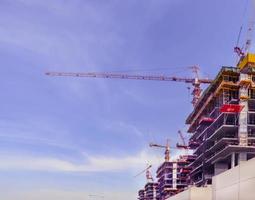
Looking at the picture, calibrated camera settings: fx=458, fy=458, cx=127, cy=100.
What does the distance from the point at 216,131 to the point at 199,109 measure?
36.7 metres

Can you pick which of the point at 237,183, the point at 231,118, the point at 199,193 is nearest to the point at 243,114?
the point at 231,118

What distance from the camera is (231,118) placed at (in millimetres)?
143250

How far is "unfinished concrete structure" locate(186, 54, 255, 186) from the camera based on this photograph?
462ft

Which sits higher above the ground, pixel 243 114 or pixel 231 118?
pixel 243 114

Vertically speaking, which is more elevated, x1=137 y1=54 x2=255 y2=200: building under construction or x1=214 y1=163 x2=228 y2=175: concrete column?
x1=137 y1=54 x2=255 y2=200: building under construction

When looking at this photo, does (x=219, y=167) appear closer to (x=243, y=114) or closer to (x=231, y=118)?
(x=231, y=118)

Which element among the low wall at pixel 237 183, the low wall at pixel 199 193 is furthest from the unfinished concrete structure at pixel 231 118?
the low wall at pixel 237 183

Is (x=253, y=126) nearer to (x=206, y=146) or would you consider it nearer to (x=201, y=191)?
(x=206, y=146)

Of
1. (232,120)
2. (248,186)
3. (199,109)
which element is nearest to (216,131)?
(232,120)

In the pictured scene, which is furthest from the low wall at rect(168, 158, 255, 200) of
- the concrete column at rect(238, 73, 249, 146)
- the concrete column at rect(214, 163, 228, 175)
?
the concrete column at rect(214, 163, 228, 175)

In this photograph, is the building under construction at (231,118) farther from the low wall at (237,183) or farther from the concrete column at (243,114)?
the low wall at (237,183)

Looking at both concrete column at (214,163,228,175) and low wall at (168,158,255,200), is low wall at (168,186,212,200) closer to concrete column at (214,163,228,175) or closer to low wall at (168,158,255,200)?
low wall at (168,158,255,200)

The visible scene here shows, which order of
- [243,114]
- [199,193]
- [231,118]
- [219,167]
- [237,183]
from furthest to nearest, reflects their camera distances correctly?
[219,167] → [243,114] → [231,118] → [199,193] → [237,183]

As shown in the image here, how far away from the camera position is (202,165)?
564ft
